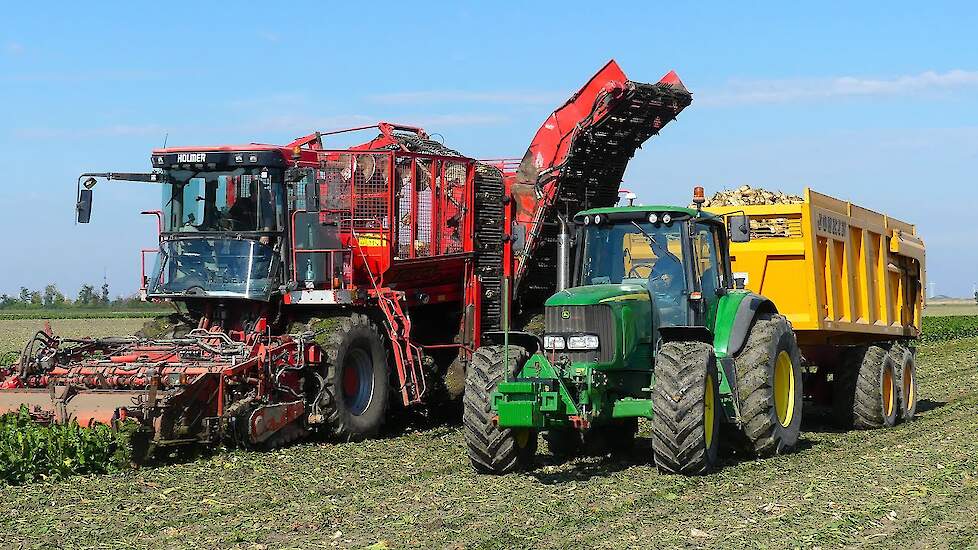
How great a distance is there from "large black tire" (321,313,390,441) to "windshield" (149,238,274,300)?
98 cm

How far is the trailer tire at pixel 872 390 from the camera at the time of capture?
14.2m

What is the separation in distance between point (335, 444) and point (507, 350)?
3461 mm

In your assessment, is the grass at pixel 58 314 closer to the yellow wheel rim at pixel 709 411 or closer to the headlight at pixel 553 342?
the headlight at pixel 553 342

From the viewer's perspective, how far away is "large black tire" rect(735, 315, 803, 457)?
36.6ft

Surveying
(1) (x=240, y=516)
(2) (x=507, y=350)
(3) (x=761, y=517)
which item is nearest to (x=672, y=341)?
(2) (x=507, y=350)

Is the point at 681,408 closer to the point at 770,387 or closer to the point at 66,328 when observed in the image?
the point at 770,387

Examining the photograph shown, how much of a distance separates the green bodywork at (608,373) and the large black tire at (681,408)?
42 cm

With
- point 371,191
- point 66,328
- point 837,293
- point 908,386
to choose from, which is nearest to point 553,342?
point 371,191

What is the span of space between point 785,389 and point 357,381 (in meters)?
4.66

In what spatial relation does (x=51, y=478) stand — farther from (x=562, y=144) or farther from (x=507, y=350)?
(x=562, y=144)

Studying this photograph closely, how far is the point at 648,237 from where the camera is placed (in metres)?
11.3

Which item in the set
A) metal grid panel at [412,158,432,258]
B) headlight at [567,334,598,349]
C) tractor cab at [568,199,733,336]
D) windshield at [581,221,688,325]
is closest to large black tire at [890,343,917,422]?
tractor cab at [568,199,733,336]

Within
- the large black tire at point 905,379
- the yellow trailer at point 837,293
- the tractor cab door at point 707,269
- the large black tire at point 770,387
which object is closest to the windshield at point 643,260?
the tractor cab door at point 707,269

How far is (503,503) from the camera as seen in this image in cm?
914
